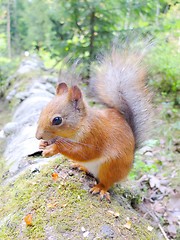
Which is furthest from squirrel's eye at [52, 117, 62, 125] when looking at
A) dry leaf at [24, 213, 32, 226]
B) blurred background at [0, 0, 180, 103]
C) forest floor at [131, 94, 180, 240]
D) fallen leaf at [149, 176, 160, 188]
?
blurred background at [0, 0, 180, 103]

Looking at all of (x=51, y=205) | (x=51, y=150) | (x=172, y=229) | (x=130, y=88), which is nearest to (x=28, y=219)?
(x=51, y=205)

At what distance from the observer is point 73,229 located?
5.26ft

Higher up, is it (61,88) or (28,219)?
(61,88)

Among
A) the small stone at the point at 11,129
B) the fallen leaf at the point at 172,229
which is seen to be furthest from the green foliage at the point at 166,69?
the fallen leaf at the point at 172,229

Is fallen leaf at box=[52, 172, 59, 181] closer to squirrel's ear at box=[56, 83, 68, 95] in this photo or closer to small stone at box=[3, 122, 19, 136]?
squirrel's ear at box=[56, 83, 68, 95]

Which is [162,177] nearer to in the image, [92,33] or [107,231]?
[107,231]

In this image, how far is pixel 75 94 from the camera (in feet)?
5.87

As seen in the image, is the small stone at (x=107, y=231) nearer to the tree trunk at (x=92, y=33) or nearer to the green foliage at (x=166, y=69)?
the green foliage at (x=166, y=69)

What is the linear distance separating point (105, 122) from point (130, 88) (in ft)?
0.91

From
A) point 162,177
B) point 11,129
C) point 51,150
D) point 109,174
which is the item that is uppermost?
point 51,150

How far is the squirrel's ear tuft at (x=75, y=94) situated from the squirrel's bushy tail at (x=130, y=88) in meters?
0.30

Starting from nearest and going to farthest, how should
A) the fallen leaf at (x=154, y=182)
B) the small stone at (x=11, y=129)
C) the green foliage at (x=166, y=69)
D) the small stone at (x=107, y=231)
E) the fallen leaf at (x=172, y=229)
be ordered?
the small stone at (x=107, y=231) < the fallen leaf at (x=172, y=229) < the fallen leaf at (x=154, y=182) < the small stone at (x=11, y=129) < the green foliage at (x=166, y=69)

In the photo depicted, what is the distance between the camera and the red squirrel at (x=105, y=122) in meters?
1.73

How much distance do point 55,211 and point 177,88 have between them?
358 cm
